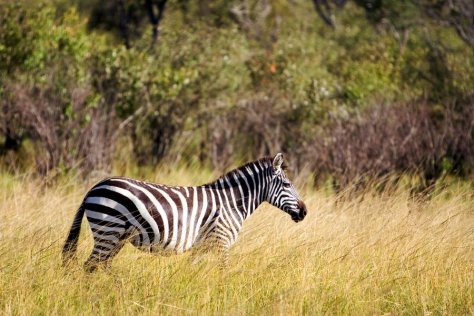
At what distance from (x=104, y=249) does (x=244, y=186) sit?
1.44m

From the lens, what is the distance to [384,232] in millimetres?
8031

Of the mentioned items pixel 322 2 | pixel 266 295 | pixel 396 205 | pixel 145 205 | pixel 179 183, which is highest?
pixel 145 205

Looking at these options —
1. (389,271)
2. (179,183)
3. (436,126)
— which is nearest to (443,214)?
(389,271)

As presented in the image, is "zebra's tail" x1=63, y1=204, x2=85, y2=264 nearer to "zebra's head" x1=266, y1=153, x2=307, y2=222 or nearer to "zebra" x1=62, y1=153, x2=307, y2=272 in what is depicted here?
"zebra" x1=62, y1=153, x2=307, y2=272

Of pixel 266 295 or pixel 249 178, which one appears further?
pixel 249 178

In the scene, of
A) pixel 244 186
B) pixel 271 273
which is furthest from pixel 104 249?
pixel 244 186

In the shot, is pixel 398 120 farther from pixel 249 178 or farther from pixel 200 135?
pixel 249 178

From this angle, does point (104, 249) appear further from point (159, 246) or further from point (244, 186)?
point (244, 186)

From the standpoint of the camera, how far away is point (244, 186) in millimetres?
7121

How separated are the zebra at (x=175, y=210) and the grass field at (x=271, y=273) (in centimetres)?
17

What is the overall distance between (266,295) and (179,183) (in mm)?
6065

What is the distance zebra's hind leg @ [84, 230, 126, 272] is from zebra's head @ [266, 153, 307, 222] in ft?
5.11

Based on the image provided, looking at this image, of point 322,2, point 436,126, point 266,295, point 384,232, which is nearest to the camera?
point 266,295

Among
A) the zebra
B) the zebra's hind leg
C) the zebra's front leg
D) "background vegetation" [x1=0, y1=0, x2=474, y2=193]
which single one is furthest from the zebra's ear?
"background vegetation" [x1=0, y1=0, x2=474, y2=193]
